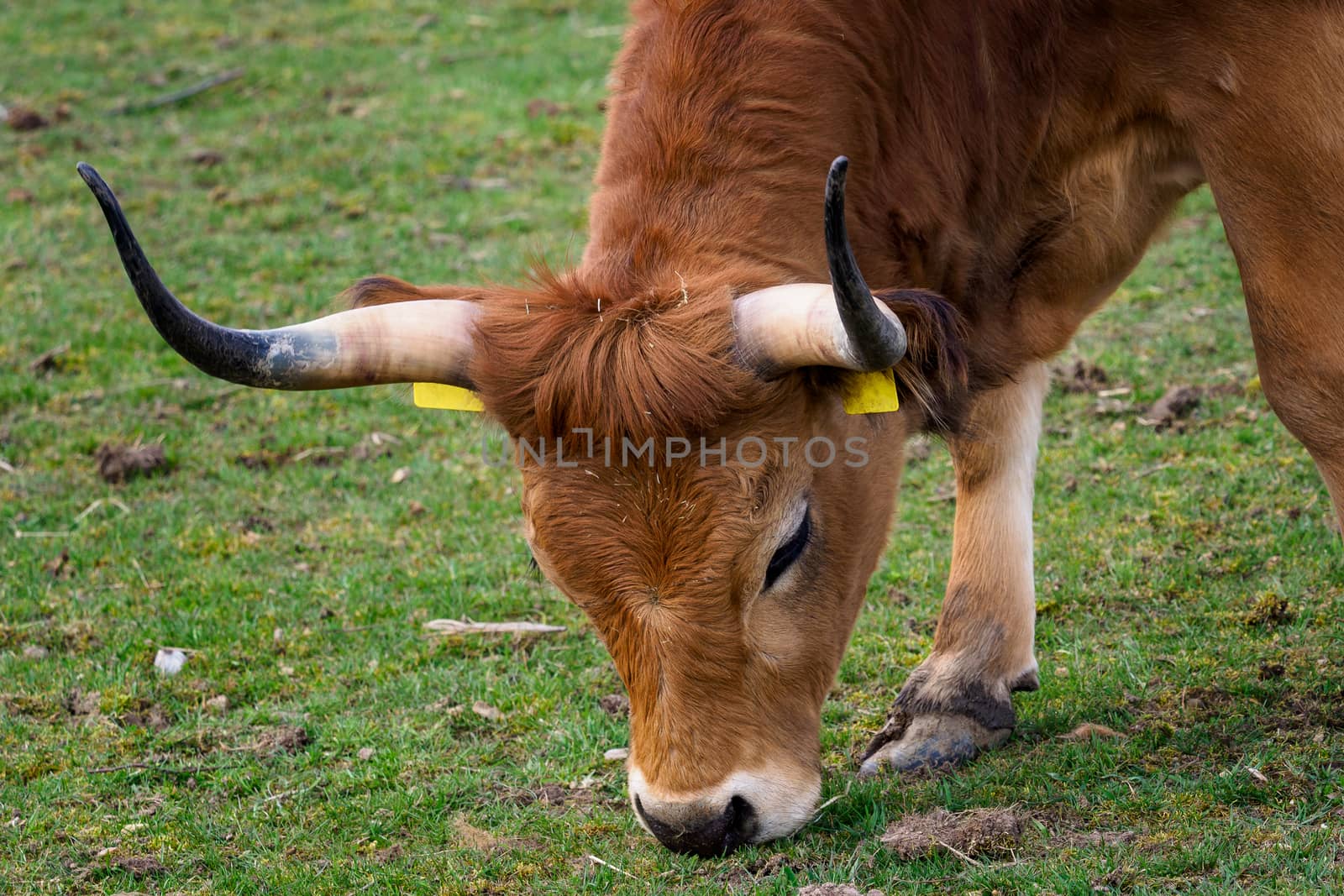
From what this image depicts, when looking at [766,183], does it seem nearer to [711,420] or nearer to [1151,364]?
[711,420]

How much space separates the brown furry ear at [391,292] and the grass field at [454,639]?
0.80 ft

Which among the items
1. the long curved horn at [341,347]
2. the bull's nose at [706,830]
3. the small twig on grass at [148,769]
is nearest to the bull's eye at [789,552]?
the bull's nose at [706,830]

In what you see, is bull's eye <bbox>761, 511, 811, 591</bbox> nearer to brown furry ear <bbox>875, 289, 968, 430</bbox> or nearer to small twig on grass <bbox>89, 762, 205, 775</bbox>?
brown furry ear <bbox>875, 289, 968, 430</bbox>

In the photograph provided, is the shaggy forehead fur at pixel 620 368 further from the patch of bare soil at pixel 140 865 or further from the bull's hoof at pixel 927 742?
the patch of bare soil at pixel 140 865

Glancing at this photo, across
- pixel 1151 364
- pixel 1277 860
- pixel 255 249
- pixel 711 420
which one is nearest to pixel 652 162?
pixel 711 420

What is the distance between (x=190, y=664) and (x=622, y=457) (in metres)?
2.73

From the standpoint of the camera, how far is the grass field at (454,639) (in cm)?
388

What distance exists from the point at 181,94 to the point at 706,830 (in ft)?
36.9

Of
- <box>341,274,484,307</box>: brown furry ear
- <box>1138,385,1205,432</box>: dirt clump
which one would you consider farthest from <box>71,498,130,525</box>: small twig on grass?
<box>1138,385,1205,432</box>: dirt clump

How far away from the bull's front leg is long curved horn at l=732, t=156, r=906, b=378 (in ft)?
3.01

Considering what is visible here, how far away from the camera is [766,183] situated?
3793 millimetres

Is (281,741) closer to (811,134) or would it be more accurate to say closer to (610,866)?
(610,866)

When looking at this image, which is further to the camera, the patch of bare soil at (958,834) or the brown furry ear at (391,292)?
the brown furry ear at (391,292)

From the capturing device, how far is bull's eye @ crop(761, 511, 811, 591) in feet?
11.8
